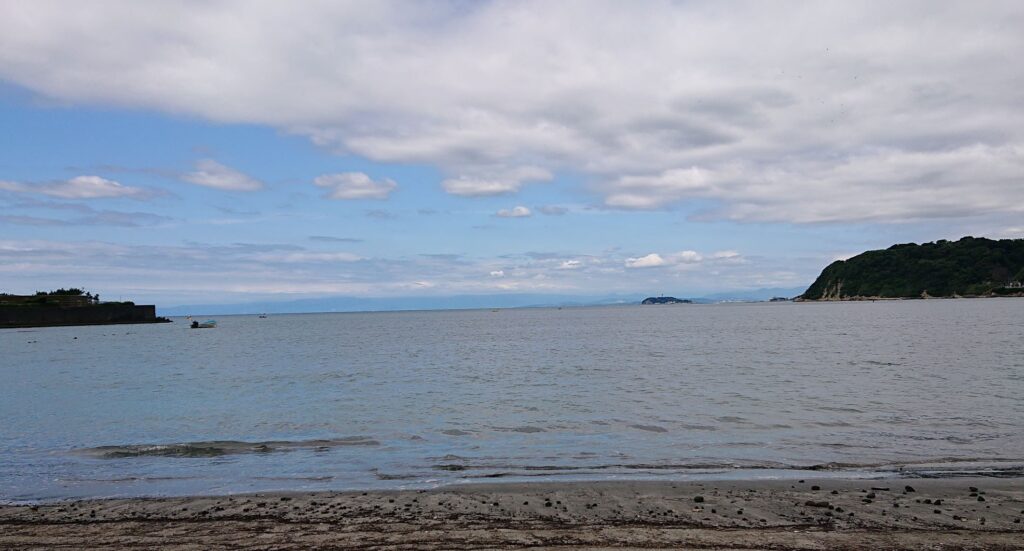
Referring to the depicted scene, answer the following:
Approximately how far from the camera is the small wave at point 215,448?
21.8 meters

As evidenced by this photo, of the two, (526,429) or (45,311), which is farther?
(45,311)

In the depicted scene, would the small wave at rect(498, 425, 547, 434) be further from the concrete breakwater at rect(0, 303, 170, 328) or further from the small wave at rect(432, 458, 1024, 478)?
the concrete breakwater at rect(0, 303, 170, 328)

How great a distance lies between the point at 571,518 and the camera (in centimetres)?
1271

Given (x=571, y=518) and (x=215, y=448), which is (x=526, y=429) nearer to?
(x=215, y=448)

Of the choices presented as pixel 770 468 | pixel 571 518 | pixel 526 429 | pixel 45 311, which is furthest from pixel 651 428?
pixel 45 311

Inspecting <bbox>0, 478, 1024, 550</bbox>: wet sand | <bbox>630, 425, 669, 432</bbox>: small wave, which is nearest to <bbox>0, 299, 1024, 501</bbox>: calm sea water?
<bbox>630, 425, 669, 432</bbox>: small wave

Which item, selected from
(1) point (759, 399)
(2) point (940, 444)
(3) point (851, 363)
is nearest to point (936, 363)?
(3) point (851, 363)

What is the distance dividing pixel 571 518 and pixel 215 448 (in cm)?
1429

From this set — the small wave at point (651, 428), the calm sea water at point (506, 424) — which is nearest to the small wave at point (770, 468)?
the calm sea water at point (506, 424)

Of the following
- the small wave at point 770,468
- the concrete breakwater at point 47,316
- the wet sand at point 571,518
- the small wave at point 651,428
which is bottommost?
the small wave at point 651,428

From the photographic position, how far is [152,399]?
121ft

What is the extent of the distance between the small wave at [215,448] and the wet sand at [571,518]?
22.0 ft

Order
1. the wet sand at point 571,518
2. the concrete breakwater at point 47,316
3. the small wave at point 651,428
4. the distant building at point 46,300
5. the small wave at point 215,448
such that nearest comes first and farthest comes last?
the wet sand at point 571,518 → the small wave at point 215,448 → the small wave at point 651,428 → the concrete breakwater at point 47,316 → the distant building at point 46,300

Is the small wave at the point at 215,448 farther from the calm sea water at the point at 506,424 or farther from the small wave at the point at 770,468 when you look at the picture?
the small wave at the point at 770,468
